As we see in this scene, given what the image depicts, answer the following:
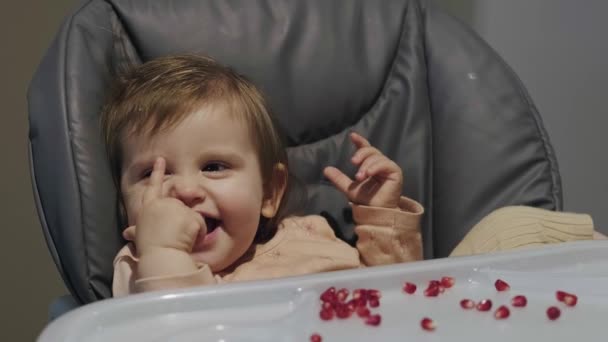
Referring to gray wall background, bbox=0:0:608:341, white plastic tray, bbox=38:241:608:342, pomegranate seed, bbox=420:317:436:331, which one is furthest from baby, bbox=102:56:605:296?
gray wall background, bbox=0:0:608:341

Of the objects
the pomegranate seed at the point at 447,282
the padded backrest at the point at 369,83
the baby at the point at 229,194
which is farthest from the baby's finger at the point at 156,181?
the pomegranate seed at the point at 447,282

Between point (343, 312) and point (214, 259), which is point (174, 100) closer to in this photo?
point (214, 259)

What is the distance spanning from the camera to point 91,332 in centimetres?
58

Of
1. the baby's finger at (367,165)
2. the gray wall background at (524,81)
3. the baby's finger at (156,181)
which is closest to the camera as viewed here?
the baby's finger at (156,181)

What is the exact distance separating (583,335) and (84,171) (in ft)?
1.73

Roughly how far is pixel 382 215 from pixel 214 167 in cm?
21

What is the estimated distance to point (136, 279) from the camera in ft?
2.56

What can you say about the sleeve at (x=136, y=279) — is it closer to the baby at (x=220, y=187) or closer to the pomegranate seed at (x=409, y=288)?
the baby at (x=220, y=187)

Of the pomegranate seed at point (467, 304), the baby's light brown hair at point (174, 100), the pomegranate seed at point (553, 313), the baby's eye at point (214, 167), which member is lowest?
the baby's eye at point (214, 167)

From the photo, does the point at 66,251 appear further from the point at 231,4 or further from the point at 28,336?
the point at 28,336

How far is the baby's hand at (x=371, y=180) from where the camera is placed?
920 millimetres

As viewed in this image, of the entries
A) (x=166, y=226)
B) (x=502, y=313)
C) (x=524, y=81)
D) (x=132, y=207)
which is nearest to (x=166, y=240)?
(x=166, y=226)

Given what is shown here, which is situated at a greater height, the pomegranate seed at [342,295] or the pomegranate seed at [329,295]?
the pomegranate seed at [329,295]

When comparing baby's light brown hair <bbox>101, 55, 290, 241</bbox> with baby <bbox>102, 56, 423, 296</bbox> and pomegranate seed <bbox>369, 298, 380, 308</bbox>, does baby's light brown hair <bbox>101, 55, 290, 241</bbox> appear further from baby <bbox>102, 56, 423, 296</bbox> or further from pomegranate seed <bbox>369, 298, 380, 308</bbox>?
pomegranate seed <bbox>369, 298, 380, 308</bbox>
